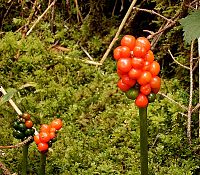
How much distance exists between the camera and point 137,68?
38.4 inches

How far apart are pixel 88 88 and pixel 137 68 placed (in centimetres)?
108

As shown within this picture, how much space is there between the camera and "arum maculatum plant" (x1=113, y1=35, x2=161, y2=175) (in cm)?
97

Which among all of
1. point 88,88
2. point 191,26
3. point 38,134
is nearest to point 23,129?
point 38,134

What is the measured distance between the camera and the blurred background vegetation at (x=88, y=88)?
1697 mm

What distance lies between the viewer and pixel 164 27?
6.59 ft

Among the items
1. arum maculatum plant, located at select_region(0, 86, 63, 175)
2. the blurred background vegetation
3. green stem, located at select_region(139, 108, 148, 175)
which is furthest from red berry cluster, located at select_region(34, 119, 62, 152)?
the blurred background vegetation

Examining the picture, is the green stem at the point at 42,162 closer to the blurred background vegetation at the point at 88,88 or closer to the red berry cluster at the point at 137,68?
the blurred background vegetation at the point at 88,88

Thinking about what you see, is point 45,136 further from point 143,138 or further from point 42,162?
point 143,138

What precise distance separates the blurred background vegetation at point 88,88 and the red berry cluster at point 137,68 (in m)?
0.67

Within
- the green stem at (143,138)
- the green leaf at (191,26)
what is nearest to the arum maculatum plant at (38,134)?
the green stem at (143,138)

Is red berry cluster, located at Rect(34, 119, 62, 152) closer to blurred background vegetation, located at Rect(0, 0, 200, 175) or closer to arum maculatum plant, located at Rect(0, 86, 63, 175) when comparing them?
arum maculatum plant, located at Rect(0, 86, 63, 175)

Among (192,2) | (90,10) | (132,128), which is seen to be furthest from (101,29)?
(132,128)

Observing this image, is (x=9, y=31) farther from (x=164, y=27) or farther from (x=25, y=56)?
(x=164, y=27)

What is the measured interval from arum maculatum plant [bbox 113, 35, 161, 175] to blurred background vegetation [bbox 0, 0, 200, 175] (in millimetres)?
670
